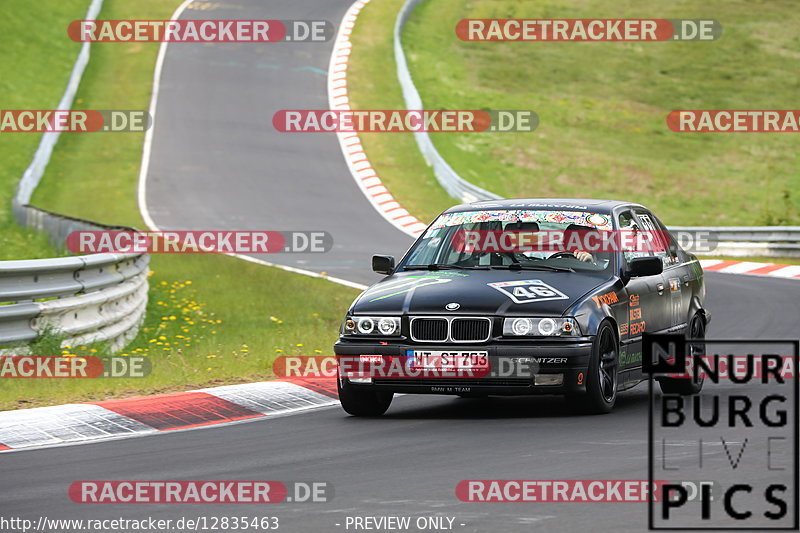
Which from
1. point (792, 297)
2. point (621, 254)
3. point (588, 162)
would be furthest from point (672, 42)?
point (621, 254)

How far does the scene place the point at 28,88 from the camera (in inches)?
1500

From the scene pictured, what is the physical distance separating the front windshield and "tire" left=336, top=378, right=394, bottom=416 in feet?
3.70

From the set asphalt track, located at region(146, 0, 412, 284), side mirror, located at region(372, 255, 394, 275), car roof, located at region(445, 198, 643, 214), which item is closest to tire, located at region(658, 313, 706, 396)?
car roof, located at region(445, 198, 643, 214)

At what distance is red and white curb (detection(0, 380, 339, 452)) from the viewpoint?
934cm

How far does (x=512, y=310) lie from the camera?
959 centimetres

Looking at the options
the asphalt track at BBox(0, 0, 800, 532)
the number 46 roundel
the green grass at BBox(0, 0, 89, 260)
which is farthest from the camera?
the green grass at BBox(0, 0, 89, 260)

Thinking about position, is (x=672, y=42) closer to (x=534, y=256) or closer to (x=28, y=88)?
(x=28, y=88)

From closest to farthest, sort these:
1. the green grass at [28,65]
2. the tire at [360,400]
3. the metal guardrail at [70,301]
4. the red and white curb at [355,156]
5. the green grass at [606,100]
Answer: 1. the tire at [360,400]
2. the metal guardrail at [70,301]
3. the red and white curb at [355,156]
4. the green grass at [28,65]
5. the green grass at [606,100]

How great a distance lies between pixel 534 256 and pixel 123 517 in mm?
4831

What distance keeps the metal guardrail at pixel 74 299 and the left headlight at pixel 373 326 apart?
11.5 feet

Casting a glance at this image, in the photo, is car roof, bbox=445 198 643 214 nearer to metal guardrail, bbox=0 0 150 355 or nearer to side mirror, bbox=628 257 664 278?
side mirror, bbox=628 257 664 278

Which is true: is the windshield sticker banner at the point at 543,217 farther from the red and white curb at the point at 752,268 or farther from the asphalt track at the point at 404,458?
the red and white curb at the point at 752,268

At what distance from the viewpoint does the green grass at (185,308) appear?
11617mm

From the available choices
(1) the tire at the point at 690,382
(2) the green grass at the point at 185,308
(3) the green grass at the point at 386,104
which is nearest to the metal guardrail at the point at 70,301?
(2) the green grass at the point at 185,308
